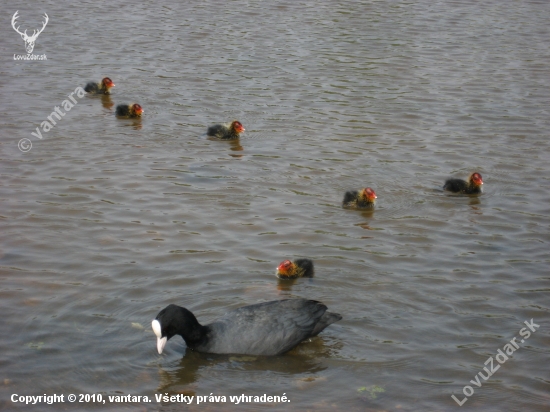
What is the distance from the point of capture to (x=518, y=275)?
8.69 meters

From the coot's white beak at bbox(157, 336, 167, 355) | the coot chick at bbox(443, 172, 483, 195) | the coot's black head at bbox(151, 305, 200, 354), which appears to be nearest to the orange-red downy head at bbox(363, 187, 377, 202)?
the coot chick at bbox(443, 172, 483, 195)

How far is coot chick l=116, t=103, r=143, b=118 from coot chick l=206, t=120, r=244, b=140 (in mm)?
1567

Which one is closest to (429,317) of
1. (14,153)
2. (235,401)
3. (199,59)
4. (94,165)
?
(235,401)

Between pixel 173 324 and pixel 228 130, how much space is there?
19.1 ft

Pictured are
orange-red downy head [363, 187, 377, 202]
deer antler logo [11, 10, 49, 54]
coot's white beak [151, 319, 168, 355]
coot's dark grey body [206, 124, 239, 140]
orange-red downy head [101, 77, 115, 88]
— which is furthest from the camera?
deer antler logo [11, 10, 49, 54]

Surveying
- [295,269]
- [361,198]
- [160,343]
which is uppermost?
[361,198]

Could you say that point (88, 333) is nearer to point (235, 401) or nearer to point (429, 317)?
point (235, 401)

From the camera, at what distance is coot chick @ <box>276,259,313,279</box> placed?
841 cm

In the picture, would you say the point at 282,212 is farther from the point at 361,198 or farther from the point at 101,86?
the point at 101,86

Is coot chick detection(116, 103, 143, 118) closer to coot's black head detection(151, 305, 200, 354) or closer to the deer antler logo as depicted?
the deer antler logo

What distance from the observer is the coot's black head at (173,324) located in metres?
7.02

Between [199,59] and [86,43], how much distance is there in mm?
2852

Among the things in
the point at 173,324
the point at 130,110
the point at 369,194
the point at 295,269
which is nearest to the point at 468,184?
the point at 369,194

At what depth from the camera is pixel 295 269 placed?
844cm
